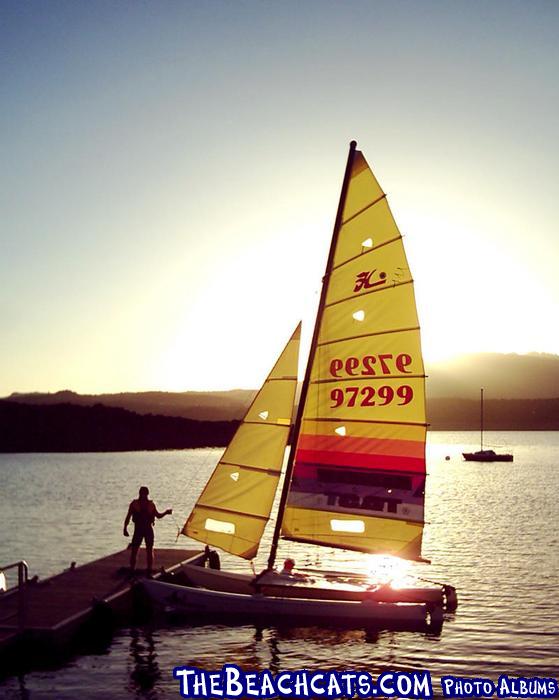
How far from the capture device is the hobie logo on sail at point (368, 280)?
25047 millimetres

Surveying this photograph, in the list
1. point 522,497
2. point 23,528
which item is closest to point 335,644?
point 23,528

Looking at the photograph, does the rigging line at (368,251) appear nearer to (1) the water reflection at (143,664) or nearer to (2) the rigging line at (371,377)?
(2) the rigging line at (371,377)

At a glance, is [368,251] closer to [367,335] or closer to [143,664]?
[367,335]

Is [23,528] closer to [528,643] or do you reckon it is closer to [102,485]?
[528,643]

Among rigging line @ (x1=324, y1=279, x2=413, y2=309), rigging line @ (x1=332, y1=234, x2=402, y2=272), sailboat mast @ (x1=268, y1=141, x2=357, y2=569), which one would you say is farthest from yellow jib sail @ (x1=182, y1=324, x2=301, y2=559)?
rigging line @ (x1=332, y1=234, x2=402, y2=272)

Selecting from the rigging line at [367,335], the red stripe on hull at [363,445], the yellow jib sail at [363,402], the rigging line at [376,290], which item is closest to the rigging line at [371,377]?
the yellow jib sail at [363,402]

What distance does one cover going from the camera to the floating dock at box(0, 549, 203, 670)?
21625mm

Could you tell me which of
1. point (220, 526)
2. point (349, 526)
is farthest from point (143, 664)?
point (349, 526)

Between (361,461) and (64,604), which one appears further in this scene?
(361,461)

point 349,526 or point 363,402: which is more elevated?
point 363,402

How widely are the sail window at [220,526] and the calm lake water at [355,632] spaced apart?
2.95 meters

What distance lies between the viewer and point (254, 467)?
26.4 m

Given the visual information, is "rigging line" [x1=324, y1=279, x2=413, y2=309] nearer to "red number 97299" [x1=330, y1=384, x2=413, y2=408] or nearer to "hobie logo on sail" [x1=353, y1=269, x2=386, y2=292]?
"hobie logo on sail" [x1=353, y1=269, x2=386, y2=292]

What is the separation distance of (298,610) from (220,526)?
3.83 meters
